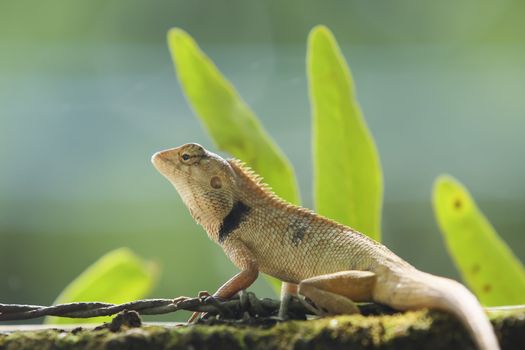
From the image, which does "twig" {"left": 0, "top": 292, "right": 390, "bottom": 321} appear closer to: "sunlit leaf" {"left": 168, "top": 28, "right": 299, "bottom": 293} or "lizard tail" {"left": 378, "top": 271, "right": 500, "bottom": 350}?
"lizard tail" {"left": 378, "top": 271, "right": 500, "bottom": 350}

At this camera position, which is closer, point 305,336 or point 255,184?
point 305,336

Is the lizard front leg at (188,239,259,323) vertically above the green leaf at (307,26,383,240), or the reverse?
the green leaf at (307,26,383,240)

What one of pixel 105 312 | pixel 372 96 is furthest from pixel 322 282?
pixel 372 96

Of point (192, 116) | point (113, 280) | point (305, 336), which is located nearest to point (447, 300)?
point (305, 336)

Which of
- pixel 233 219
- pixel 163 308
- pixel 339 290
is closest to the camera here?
pixel 163 308

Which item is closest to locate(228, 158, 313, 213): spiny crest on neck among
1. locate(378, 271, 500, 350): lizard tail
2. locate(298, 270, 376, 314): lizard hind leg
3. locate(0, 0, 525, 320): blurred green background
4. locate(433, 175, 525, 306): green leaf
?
locate(298, 270, 376, 314): lizard hind leg

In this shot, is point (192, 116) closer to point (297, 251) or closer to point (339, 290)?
point (297, 251)

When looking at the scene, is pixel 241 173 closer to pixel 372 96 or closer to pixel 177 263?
pixel 177 263
